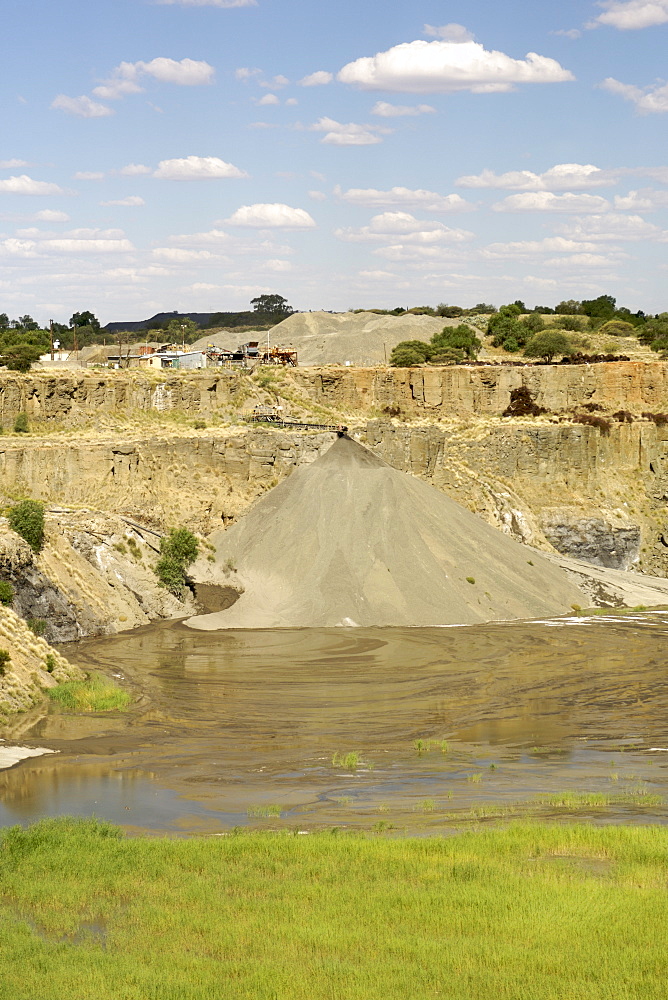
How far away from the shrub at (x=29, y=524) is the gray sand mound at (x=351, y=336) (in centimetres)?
5285

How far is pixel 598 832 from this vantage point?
21.4 meters

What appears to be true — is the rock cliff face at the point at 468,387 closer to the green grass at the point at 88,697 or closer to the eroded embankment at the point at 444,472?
the eroded embankment at the point at 444,472

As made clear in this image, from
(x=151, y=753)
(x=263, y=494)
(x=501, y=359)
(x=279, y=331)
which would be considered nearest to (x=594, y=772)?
(x=151, y=753)

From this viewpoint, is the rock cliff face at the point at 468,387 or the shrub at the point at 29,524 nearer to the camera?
the shrub at the point at 29,524

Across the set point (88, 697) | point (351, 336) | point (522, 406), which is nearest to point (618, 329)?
point (351, 336)

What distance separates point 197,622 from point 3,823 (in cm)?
2171

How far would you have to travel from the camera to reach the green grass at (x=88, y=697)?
32.4 metres

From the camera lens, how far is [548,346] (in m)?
92.6

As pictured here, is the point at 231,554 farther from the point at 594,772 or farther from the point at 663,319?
the point at 663,319

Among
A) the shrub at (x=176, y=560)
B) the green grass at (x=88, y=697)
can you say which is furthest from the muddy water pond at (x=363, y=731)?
the shrub at (x=176, y=560)

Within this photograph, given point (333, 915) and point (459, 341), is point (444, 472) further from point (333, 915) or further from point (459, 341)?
point (333, 915)

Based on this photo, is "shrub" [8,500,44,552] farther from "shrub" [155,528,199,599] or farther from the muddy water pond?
"shrub" [155,528,199,599]

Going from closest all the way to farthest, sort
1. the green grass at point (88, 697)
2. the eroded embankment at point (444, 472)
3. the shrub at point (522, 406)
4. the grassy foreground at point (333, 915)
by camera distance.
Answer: the grassy foreground at point (333, 915) → the green grass at point (88, 697) → the eroded embankment at point (444, 472) → the shrub at point (522, 406)

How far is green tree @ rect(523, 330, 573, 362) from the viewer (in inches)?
3617
